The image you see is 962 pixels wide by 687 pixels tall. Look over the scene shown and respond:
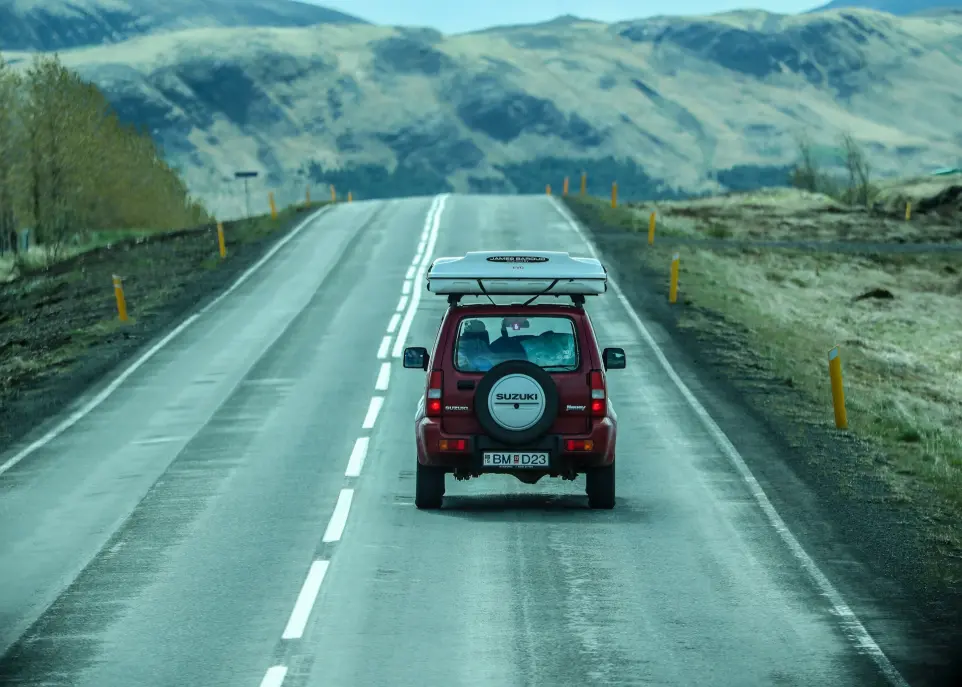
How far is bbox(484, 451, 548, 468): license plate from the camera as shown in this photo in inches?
515

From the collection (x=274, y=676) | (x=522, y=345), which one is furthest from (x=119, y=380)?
(x=274, y=676)

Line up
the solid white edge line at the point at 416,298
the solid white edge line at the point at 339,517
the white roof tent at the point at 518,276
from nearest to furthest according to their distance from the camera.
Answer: the solid white edge line at the point at 339,517
the white roof tent at the point at 518,276
the solid white edge line at the point at 416,298

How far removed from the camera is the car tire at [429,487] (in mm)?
13734

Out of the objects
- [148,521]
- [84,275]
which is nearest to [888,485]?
[148,521]

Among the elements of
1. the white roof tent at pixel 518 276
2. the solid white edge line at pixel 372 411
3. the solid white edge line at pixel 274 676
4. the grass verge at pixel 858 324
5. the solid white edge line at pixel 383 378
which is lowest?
the grass verge at pixel 858 324

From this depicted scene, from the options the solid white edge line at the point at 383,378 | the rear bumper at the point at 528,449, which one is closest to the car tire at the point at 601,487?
the rear bumper at the point at 528,449

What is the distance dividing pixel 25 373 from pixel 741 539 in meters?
17.3

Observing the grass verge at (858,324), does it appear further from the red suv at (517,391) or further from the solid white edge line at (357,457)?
the solid white edge line at (357,457)

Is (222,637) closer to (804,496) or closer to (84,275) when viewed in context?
(804,496)

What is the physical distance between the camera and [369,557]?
12.1m

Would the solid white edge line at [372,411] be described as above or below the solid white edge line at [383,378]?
below

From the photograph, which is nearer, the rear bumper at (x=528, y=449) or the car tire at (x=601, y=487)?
the rear bumper at (x=528, y=449)

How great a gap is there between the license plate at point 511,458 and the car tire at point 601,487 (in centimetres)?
71

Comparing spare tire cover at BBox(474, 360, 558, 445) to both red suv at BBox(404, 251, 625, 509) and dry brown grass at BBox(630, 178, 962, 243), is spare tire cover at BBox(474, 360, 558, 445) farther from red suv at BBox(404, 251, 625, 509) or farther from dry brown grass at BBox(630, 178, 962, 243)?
dry brown grass at BBox(630, 178, 962, 243)
